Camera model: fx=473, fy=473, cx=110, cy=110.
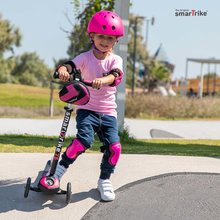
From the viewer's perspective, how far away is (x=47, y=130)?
12500 mm

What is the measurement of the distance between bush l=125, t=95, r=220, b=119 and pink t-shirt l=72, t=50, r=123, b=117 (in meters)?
19.1

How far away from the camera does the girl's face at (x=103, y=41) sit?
4129mm

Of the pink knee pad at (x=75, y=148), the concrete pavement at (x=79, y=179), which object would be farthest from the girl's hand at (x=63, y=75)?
the concrete pavement at (x=79, y=179)

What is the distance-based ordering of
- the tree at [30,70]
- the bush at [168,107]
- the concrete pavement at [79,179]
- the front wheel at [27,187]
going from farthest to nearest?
the tree at [30,70]
the bush at [168,107]
the front wheel at [27,187]
the concrete pavement at [79,179]

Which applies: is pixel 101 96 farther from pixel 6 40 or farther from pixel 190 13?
pixel 6 40

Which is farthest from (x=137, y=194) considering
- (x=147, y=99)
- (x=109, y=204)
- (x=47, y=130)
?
(x=147, y=99)

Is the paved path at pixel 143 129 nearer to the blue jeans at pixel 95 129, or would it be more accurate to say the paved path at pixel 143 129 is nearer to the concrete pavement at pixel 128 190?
the concrete pavement at pixel 128 190

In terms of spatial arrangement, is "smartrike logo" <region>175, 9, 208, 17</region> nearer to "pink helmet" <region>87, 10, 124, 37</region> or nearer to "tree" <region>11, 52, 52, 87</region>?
"pink helmet" <region>87, 10, 124, 37</region>

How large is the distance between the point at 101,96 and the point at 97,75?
0.62ft

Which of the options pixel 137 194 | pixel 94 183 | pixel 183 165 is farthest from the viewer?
pixel 183 165

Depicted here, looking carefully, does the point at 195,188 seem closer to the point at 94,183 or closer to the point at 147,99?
the point at 94,183

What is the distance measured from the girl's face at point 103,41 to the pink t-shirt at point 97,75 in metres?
0.12

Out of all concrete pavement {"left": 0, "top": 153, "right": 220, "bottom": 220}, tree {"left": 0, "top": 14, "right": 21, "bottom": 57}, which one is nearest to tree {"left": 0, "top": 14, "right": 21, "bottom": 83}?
tree {"left": 0, "top": 14, "right": 21, "bottom": 57}

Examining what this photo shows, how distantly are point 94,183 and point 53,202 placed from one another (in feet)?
2.12
